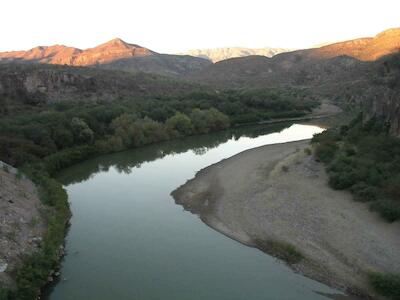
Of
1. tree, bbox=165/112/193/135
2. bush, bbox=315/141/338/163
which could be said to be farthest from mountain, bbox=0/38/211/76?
bush, bbox=315/141/338/163

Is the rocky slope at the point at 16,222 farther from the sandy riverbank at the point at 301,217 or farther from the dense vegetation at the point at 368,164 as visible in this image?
the dense vegetation at the point at 368,164

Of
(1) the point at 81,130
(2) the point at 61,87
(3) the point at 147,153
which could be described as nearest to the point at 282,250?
(3) the point at 147,153

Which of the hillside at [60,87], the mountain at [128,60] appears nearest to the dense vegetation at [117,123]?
the hillside at [60,87]

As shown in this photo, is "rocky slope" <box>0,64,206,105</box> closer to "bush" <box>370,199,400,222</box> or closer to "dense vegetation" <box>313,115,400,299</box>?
"dense vegetation" <box>313,115,400,299</box>

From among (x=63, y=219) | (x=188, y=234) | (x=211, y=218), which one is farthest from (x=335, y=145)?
(x=63, y=219)

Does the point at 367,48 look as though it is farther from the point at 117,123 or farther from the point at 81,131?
the point at 81,131
